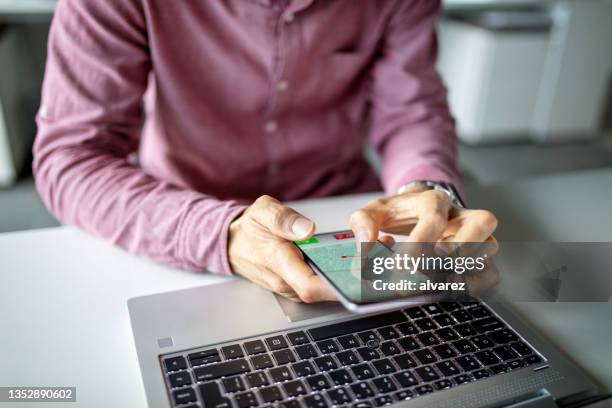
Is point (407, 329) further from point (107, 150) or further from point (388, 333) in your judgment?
point (107, 150)

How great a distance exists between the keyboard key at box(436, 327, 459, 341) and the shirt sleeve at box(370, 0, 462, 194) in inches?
12.9

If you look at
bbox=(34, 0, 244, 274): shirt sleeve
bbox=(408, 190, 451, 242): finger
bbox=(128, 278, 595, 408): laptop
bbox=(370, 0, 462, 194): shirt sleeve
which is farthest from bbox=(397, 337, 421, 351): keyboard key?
bbox=(370, 0, 462, 194): shirt sleeve

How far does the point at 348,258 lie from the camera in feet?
1.69

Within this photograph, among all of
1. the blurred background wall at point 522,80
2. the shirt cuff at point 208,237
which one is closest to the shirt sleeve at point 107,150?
the shirt cuff at point 208,237

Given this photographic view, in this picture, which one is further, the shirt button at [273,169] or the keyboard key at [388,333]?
the shirt button at [273,169]

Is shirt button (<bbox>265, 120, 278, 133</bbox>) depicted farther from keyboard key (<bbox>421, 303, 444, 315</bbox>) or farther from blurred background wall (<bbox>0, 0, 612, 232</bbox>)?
blurred background wall (<bbox>0, 0, 612, 232</bbox>)

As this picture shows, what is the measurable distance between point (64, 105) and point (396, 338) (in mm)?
493

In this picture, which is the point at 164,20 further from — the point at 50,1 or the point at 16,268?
the point at 50,1

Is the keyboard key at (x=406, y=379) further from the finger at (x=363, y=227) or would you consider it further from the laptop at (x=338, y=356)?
the finger at (x=363, y=227)

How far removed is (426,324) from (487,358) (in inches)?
2.4

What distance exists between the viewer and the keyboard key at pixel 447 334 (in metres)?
0.50

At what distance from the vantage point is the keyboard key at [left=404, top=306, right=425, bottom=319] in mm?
523

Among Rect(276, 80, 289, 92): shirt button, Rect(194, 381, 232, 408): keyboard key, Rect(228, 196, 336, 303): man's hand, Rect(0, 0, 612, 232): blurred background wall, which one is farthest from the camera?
Rect(0, 0, 612, 232): blurred background wall

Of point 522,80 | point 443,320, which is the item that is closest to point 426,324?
point 443,320
